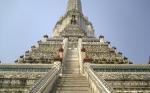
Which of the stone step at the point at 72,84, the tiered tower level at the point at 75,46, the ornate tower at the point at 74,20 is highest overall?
the ornate tower at the point at 74,20

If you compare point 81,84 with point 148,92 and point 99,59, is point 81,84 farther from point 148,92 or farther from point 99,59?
point 99,59

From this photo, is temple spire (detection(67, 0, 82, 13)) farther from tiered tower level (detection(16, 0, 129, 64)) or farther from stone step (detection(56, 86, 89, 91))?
stone step (detection(56, 86, 89, 91))

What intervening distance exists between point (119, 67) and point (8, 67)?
32.9 feet

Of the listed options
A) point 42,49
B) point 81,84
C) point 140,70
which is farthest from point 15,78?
point 42,49

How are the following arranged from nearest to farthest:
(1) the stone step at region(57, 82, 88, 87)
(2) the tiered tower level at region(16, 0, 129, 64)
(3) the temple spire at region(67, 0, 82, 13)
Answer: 1. (1) the stone step at region(57, 82, 88, 87)
2. (2) the tiered tower level at region(16, 0, 129, 64)
3. (3) the temple spire at region(67, 0, 82, 13)

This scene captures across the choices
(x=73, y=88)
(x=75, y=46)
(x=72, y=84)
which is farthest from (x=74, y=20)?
(x=73, y=88)

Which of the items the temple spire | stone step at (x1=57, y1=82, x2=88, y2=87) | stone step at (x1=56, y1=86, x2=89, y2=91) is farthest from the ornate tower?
stone step at (x1=56, y1=86, x2=89, y2=91)

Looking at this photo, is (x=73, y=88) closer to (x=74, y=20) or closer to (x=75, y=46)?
(x=75, y=46)

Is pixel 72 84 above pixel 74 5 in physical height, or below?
below

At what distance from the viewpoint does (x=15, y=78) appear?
1881 centimetres

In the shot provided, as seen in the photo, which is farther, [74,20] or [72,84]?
[74,20]

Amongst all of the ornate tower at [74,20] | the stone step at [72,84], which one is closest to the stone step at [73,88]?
the stone step at [72,84]

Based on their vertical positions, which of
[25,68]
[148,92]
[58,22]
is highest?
[58,22]

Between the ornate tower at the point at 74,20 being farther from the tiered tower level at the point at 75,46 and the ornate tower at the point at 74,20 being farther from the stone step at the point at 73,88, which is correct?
the stone step at the point at 73,88
